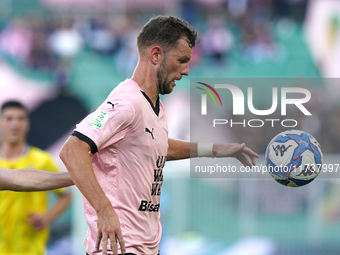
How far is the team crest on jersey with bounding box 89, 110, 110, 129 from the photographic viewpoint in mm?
2600

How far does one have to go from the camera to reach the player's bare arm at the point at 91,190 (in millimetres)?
2455

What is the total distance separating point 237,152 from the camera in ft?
11.9

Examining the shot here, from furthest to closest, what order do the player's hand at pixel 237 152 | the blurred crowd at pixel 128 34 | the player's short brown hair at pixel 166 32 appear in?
the blurred crowd at pixel 128 34, the player's hand at pixel 237 152, the player's short brown hair at pixel 166 32

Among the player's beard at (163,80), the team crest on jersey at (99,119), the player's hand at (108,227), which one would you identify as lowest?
the player's hand at (108,227)

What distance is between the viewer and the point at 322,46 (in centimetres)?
1266

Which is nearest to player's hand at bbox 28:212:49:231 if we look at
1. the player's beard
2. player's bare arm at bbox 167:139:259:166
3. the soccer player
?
player's bare arm at bbox 167:139:259:166

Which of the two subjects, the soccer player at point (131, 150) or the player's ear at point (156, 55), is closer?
the soccer player at point (131, 150)

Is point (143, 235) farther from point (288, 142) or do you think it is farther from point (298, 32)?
point (298, 32)

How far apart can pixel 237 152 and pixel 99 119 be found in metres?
1.37

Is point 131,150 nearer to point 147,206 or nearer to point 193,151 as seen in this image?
point 147,206

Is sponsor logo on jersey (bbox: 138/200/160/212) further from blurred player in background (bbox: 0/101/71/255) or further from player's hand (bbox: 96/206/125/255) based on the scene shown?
blurred player in background (bbox: 0/101/71/255)

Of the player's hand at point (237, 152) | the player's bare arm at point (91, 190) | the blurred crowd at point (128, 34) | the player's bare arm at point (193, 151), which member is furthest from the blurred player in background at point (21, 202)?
the blurred crowd at point (128, 34)

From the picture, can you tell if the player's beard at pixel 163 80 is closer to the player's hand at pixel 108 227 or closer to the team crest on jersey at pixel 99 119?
the team crest on jersey at pixel 99 119

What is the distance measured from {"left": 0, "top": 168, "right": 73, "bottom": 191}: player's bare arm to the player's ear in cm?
94
